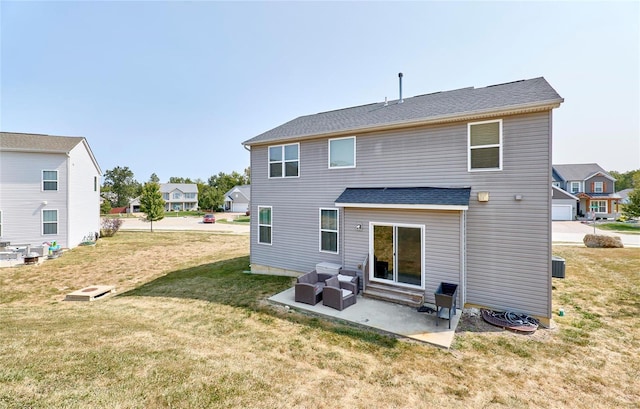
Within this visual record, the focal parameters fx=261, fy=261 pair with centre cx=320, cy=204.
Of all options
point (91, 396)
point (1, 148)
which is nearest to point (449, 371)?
point (91, 396)

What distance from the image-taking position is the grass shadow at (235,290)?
626 centimetres

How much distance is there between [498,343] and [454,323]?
0.95 metres

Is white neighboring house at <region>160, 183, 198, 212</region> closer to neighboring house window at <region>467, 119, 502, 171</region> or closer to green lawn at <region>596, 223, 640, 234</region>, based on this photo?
neighboring house window at <region>467, 119, 502, 171</region>

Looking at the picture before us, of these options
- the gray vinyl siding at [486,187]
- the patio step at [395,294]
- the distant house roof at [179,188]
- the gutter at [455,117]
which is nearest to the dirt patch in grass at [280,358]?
the gray vinyl siding at [486,187]

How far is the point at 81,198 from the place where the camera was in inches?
735

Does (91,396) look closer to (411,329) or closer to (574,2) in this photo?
(411,329)

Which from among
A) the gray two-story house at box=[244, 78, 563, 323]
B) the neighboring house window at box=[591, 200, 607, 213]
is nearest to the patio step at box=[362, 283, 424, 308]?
the gray two-story house at box=[244, 78, 563, 323]

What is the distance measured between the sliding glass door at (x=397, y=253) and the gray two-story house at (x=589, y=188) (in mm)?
37749

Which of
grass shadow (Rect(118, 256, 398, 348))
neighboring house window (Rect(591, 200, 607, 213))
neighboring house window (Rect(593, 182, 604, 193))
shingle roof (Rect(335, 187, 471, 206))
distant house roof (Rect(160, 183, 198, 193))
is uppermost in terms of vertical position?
distant house roof (Rect(160, 183, 198, 193))

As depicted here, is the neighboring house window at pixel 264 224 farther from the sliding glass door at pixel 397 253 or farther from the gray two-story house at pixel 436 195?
the sliding glass door at pixel 397 253

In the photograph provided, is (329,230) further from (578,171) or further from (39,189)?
(578,171)

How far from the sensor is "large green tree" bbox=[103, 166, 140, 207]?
70.8m

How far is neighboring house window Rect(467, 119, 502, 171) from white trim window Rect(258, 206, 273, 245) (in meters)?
7.60

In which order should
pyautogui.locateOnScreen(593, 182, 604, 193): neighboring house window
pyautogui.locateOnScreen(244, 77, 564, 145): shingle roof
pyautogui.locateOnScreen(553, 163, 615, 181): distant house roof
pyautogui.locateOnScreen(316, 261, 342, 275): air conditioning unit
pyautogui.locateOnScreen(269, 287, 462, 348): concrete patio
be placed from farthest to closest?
pyautogui.locateOnScreen(553, 163, 615, 181): distant house roof
pyautogui.locateOnScreen(593, 182, 604, 193): neighboring house window
pyautogui.locateOnScreen(316, 261, 342, 275): air conditioning unit
pyautogui.locateOnScreen(244, 77, 564, 145): shingle roof
pyautogui.locateOnScreen(269, 287, 462, 348): concrete patio
